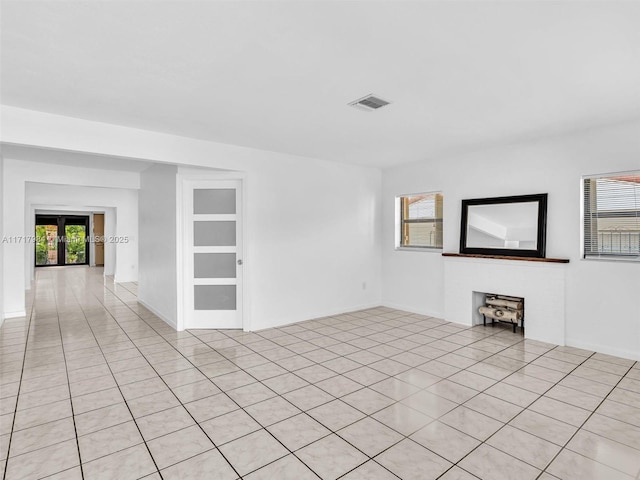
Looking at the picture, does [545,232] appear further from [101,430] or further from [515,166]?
[101,430]

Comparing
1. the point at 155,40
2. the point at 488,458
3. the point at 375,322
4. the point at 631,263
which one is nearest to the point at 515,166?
the point at 631,263

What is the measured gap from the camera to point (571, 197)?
4.22 m

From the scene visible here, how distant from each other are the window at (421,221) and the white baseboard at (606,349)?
2.17 metres

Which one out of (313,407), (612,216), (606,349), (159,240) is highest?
(612,216)

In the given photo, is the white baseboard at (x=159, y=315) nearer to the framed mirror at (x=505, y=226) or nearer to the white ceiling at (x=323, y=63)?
A: the white ceiling at (x=323, y=63)

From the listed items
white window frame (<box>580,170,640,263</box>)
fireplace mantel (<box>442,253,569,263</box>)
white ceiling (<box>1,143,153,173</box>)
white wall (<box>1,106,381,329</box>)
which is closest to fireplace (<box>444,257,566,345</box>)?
fireplace mantel (<box>442,253,569,263</box>)

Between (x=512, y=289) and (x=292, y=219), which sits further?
(x=292, y=219)

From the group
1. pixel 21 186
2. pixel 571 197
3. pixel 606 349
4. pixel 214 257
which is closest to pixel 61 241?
pixel 21 186

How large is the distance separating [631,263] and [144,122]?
5235mm

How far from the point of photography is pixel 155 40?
2150 mm

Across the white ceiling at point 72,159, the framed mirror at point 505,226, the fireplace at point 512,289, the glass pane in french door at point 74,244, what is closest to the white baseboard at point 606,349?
the fireplace at point 512,289

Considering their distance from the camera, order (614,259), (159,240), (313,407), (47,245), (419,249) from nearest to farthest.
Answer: (313,407), (614,259), (159,240), (419,249), (47,245)

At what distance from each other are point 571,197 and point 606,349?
5.64ft

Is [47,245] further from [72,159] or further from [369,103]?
[369,103]
